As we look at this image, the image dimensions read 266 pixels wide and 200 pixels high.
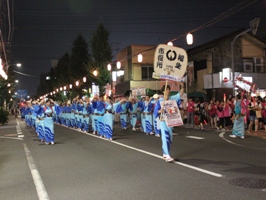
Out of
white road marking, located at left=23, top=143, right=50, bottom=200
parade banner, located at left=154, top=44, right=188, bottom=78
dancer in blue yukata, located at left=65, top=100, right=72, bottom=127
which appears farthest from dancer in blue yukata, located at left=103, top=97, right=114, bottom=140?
dancer in blue yukata, located at left=65, top=100, right=72, bottom=127

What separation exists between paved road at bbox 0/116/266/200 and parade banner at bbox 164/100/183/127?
1.09m

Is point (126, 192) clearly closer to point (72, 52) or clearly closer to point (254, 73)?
point (254, 73)

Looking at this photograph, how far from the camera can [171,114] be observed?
8.24m

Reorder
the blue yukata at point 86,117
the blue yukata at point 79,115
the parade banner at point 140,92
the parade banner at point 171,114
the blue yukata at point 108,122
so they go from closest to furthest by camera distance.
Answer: the parade banner at point 171,114, the blue yukata at point 108,122, the blue yukata at point 86,117, the blue yukata at point 79,115, the parade banner at point 140,92

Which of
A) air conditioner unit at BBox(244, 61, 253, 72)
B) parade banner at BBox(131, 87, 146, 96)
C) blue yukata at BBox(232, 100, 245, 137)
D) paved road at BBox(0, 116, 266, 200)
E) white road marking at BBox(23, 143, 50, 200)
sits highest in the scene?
air conditioner unit at BBox(244, 61, 253, 72)

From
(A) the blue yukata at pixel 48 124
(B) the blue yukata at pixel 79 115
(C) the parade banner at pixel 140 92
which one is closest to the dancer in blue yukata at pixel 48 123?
(A) the blue yukata at pixel 48 124

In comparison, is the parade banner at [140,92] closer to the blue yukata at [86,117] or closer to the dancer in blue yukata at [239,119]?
the blue yukata at [86,117]

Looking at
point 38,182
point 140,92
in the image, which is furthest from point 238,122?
point 140,92

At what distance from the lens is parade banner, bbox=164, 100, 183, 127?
8.18 metres

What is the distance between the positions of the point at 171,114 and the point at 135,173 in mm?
2011

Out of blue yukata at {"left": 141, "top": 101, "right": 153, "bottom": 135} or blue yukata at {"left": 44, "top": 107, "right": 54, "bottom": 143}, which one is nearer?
blue yukata at {"left": 44, "top": 107, "right": 54, "bottom": 143}

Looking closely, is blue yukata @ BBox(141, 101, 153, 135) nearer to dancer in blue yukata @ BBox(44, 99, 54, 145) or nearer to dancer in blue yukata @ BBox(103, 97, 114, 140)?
dancer in blue yukata @ BBox(103, 97, 114, 140)

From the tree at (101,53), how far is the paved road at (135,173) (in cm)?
2399

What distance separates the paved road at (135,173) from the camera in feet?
18.3
